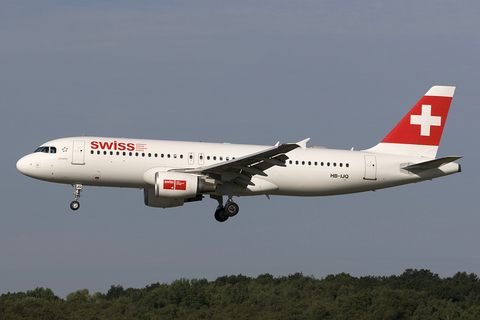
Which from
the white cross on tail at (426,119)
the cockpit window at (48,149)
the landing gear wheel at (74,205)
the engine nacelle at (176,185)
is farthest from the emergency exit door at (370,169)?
the cockpit window at (48,149)

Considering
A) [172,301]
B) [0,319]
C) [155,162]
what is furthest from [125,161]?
[172,301]

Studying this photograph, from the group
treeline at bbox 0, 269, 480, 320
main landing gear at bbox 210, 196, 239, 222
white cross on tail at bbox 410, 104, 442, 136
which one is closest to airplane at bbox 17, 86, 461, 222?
main landing gear at bbox 210, 196, 239, 222

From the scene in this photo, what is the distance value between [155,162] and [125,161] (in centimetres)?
163

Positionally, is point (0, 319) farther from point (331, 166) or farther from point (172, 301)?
point (331, 166)

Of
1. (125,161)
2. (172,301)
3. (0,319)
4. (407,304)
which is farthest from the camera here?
(172,301)

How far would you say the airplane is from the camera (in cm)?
3862

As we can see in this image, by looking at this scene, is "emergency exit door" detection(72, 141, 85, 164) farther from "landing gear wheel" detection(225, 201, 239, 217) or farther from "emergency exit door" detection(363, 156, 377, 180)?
"emergency exit door" detection(363, 156, 377, 180)

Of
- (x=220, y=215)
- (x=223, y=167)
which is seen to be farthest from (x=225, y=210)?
(x=223, y=167)

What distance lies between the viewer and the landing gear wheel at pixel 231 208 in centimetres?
4050

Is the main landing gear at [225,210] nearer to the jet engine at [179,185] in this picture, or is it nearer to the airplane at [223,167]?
the airplane at [223,167]

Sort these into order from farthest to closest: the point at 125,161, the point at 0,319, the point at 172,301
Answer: the point at 172,301 → the point at 0,319 → the point at 125,161

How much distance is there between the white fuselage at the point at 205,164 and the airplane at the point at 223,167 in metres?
0.05

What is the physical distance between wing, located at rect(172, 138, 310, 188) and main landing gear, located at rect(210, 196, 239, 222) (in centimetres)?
128

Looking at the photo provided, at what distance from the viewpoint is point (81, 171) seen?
39.0 m
